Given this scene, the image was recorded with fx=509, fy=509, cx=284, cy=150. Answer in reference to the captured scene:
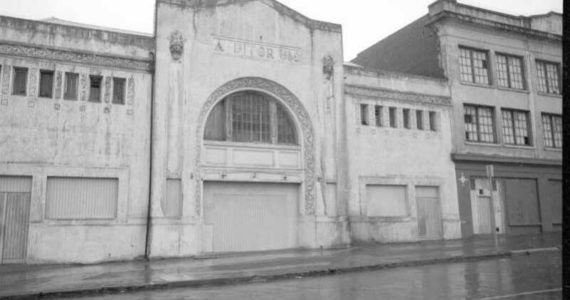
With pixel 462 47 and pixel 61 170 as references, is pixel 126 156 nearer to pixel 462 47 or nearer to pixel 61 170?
pixel 61 170

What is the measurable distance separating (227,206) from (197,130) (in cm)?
314

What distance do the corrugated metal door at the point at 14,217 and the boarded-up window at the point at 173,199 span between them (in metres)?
4.34

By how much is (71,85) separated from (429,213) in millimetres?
16237

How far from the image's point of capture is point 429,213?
23.7 meters

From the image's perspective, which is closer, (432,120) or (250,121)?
(250,121)

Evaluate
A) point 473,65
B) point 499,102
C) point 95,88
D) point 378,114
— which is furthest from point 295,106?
point 499,102

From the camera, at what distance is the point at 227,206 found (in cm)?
1952

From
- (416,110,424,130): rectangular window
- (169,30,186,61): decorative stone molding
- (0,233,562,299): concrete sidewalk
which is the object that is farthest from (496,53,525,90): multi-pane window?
(169,30,186,61): decorative stone molding

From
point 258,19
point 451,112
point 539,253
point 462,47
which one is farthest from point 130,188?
point 462,47

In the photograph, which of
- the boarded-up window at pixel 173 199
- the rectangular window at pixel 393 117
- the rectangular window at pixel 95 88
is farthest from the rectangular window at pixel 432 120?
the rectangular window at pixel 95 88

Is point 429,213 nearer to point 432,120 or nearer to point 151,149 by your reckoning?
point 432,120

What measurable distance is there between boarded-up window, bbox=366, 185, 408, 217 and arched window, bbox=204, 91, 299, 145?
439 centimetres

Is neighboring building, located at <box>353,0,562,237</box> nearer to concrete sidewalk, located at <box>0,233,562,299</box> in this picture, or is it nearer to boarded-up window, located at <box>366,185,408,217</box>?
boarded-up window, located at <box>366,185,408,217</box>

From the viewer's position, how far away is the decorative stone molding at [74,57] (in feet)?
54.4
